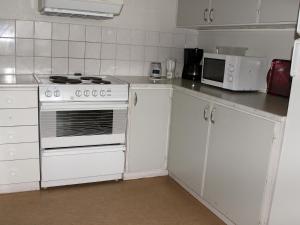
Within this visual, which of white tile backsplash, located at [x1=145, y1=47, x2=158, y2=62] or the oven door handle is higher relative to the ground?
white tile backsplash, located at [x1=145, y1=47, x2=158, y2=62]

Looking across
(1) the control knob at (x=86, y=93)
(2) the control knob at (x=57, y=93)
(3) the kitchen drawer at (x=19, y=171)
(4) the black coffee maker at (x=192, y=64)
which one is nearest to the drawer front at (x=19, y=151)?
(3) the kitchen drawer at (x=19, y=171)

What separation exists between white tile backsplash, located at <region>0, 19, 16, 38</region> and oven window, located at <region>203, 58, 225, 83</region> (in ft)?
5.58

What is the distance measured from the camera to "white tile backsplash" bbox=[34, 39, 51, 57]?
3021 mm

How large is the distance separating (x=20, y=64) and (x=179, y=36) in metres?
1.60

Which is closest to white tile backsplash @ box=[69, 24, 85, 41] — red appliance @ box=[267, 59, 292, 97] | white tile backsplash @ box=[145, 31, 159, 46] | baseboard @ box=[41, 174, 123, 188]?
white tile backsplash @ box=[145, 31, 159, 46]

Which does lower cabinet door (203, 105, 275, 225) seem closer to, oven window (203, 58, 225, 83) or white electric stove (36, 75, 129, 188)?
oven window (203, 58, 225, 83)

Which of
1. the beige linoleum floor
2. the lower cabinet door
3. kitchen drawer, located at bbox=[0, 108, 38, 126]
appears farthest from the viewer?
kitchen drawer, located at bbox=[0, 108, 38, 126]

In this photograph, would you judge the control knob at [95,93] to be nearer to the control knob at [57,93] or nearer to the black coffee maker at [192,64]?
the control knob at [57,93]

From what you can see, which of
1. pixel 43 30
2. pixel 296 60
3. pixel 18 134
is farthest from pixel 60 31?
pixel 296 60

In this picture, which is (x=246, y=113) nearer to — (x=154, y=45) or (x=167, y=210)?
(x=167, y=210)

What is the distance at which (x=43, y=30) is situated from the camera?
302 cm

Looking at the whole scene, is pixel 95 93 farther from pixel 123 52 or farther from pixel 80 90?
pixel 123 52

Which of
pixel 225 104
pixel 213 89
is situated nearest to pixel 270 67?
pixel 213 89

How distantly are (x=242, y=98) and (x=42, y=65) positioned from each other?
179 cm
